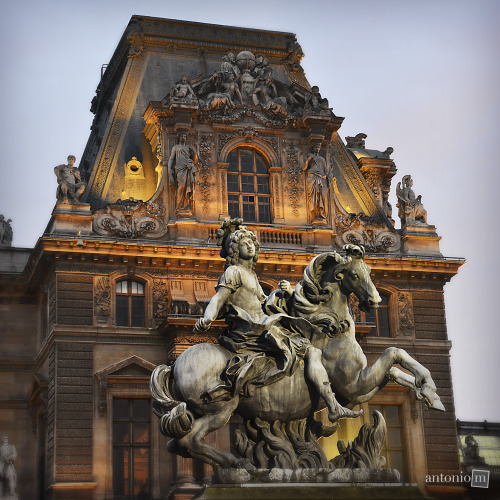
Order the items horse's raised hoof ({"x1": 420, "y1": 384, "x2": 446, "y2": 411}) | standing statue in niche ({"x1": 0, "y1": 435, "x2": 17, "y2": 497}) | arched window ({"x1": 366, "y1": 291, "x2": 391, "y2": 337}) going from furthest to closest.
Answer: arched window ({"x1": 366, "y1": 291, "x2": 391, "y2": 337}), standing statue in niche ({"x1": 0, "y1": 435, "x2": 17, "y2": 497}), horse's raised hoof ({"x1": 420, "y1": 384, "x2": 446, "y2": 411})

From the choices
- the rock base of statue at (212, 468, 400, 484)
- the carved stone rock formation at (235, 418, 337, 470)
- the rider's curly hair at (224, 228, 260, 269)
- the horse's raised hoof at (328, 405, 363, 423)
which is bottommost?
the rock base of statue at (212, 468, 400, 484)

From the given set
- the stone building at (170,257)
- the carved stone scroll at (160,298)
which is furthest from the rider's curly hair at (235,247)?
the carved stone scroll at (160,298)

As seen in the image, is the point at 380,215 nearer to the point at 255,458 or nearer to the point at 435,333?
the point at 435,333

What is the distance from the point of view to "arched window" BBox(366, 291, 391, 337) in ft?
127

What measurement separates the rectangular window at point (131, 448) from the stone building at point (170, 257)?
5cm

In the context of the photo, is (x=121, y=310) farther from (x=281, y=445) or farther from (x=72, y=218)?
(x=281, y=445)

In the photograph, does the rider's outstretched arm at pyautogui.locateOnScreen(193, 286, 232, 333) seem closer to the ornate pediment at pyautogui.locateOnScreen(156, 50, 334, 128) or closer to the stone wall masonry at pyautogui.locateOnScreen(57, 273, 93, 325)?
the stone wall masonry at pyautogui.locateOnScreen(57, 273, 93, 325)

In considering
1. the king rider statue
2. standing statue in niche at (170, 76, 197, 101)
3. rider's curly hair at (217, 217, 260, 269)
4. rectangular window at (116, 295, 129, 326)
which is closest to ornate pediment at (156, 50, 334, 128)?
standing statue in niche at (170, 76, 197, 101)

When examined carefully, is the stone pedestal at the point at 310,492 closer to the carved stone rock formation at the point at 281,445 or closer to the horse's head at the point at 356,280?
the carved stone rock formation at the point at 281,445

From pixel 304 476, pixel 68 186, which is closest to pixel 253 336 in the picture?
pixel 304 476

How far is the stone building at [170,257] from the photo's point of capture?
3444 centimetres

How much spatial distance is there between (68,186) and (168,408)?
1018 inches

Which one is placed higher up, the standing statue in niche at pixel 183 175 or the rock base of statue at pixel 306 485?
the standing statue in niche at pixel 183 175

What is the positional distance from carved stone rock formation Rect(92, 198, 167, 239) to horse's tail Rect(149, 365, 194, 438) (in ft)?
81.1
